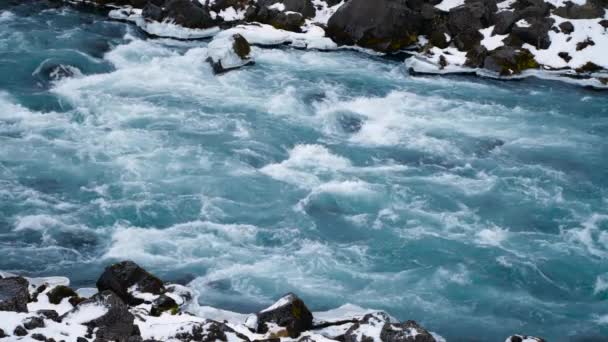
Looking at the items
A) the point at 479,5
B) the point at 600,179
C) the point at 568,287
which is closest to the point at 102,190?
the point at 568,287

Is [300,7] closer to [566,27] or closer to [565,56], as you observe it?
[566,27]

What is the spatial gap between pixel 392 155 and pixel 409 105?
3.71m

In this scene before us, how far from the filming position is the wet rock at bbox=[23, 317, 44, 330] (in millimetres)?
11148

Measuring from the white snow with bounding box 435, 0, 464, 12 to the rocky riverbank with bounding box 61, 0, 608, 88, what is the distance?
4 cm

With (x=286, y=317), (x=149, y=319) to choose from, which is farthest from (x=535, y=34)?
(x=149, y=319)

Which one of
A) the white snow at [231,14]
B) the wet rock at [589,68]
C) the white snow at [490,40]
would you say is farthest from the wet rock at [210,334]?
the white snow at [231,14]

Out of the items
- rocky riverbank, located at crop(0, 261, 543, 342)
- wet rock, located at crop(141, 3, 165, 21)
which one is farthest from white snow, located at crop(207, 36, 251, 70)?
rocky riverbank, located at crop(0, 261, 543, 342)

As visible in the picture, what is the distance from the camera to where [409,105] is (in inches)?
976

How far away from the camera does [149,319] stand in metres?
12.8

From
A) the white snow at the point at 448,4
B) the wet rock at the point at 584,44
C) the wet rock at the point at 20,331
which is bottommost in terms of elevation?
the wet rock at the point at 20,331

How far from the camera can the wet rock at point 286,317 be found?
1313cm

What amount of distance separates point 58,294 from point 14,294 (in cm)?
127

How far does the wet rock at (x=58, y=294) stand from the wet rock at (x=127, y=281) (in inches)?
30.1

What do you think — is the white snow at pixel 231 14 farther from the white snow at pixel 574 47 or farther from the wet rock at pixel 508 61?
the white snow at pixel 574 47
